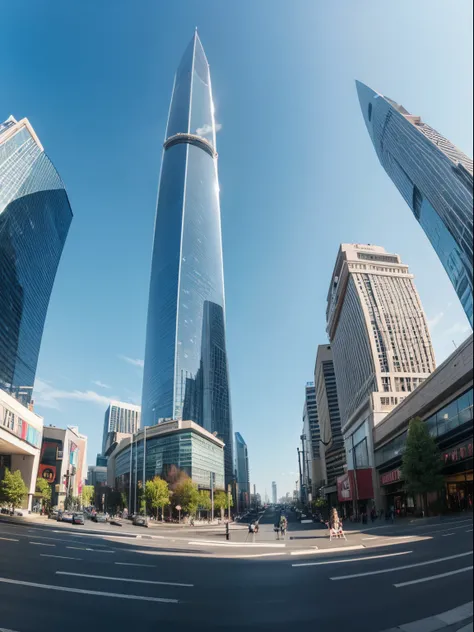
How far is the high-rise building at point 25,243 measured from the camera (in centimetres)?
11412

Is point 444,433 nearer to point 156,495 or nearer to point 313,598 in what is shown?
point 313,598

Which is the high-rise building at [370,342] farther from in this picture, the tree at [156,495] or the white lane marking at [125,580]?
the tree at [156,495]

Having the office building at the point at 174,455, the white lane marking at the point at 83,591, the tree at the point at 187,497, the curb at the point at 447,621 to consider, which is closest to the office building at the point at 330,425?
the office building at the point at 174,455

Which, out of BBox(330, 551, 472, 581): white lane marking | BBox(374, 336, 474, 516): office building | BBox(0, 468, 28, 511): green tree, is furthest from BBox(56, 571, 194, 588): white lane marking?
BBox(0, 468, 28, 511): green tree

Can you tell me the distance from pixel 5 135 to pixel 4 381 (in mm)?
85209

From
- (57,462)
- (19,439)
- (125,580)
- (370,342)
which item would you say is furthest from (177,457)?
(125,580)

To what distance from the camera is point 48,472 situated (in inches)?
5349

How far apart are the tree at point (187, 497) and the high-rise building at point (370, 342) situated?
129 ft

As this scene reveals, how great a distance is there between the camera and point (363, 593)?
126 inches

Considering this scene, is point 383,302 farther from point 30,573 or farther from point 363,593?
point 30,573

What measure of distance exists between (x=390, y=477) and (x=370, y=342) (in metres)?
91.7

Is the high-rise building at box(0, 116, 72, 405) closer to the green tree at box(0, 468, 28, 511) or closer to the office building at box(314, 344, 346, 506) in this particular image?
the green tree at box(0, 468, 28, 511)

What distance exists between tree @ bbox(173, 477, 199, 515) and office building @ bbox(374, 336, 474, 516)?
91866mm

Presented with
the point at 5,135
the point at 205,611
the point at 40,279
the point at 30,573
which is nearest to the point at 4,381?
the point at 40,279
